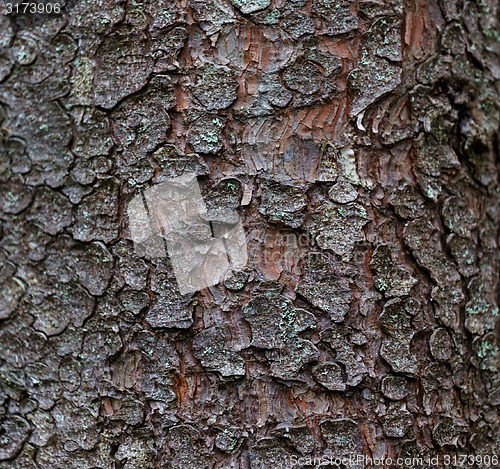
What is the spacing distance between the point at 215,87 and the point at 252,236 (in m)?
0.33

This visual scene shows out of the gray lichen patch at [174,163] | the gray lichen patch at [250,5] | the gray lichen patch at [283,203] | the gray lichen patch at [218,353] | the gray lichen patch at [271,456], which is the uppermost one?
the gray lichen patch at [250,5]

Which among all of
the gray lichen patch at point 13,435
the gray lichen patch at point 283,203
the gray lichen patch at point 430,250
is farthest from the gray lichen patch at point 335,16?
the gray lichen patch at point 13,435

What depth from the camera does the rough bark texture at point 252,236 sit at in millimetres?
1047

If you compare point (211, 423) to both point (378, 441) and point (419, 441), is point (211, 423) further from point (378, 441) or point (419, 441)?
point (419, 441)

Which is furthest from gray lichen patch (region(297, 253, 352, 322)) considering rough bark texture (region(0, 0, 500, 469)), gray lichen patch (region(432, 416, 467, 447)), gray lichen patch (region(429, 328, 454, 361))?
gray lichen patch (region(432, 416, 467, 447))

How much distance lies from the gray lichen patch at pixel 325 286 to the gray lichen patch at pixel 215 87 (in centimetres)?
38

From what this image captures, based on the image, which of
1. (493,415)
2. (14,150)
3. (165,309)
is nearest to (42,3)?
(14,150)

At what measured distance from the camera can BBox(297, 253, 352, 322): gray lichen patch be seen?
1.05 meters

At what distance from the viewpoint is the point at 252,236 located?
1.05 m

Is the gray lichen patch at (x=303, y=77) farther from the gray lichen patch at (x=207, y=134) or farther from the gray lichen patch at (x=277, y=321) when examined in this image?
the gray lichen patch at (x=277, y=321)

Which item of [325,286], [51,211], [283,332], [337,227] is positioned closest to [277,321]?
[283,332]

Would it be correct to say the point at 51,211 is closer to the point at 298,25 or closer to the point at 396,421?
the point at 298,25

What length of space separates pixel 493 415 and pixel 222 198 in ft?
2.86

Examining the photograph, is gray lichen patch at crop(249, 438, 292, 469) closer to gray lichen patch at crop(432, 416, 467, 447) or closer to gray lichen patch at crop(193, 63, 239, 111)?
gray lichen patch at crop(432, 416, 467, 447)
